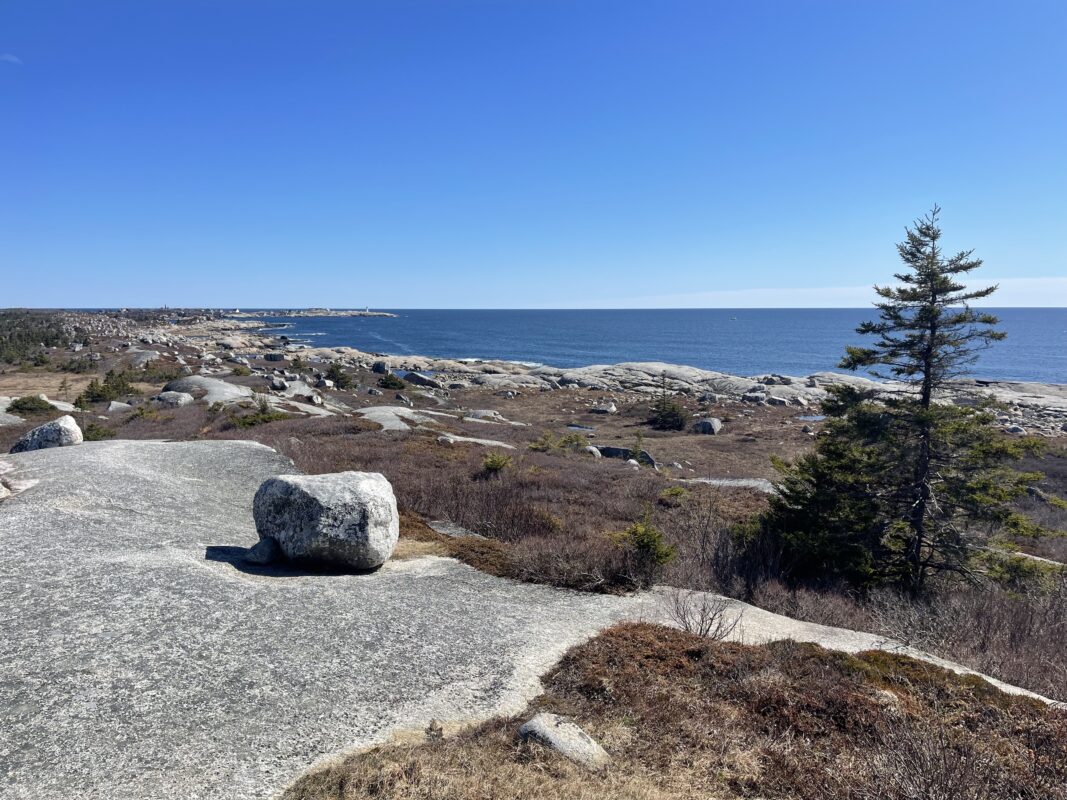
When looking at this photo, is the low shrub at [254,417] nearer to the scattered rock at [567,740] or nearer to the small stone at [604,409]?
the scattered rock at [567,740]

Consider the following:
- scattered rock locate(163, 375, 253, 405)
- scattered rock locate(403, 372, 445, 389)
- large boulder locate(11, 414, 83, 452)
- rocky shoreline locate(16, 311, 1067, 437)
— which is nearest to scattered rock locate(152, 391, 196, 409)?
scattered rock locate(163, 375, 253, 405)

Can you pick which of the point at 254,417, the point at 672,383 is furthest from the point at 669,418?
the point at 254,417

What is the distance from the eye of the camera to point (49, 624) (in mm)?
6895

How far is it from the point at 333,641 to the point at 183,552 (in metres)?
4.14

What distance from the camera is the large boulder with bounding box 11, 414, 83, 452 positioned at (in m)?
17.6

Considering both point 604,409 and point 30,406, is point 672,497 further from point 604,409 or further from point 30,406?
point 604,409

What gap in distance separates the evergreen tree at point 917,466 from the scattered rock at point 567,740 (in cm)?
945

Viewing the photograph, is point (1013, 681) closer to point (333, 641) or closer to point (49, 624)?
point (333, 641)

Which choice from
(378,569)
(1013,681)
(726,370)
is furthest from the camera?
(726,370)

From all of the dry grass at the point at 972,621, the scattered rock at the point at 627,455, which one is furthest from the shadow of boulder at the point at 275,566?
the scattered rock at the point at 627,455

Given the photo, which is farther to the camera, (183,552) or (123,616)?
(183,552)

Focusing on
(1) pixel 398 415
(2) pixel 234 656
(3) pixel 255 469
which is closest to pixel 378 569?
(2) pixel 234 656

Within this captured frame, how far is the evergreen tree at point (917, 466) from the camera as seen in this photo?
1278cm

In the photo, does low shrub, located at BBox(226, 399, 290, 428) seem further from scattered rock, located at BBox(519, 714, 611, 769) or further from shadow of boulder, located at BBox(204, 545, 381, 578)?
scattered rock, located at BBox(519, 714, 611, 769)
